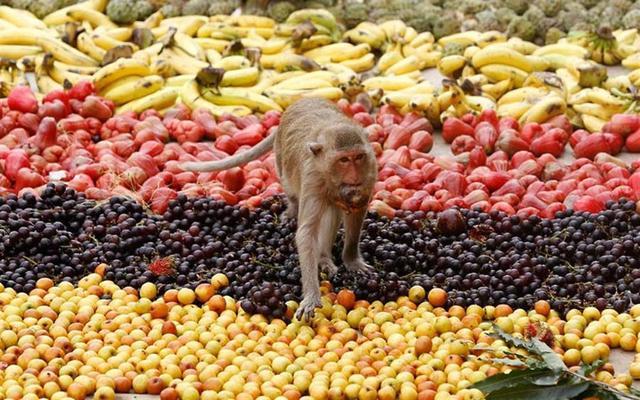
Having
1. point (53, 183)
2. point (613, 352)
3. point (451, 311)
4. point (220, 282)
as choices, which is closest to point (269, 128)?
point (53, 183)

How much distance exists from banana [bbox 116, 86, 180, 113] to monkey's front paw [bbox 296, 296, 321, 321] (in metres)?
3.76

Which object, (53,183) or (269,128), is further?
(269,128)

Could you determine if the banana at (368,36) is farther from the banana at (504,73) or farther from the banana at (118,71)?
the banana at (118,71)

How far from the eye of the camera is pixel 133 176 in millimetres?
7840

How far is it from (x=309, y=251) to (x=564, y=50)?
497 cm

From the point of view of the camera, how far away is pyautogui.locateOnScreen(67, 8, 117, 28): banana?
11.0 metres

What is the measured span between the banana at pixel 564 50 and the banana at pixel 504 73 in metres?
0.54

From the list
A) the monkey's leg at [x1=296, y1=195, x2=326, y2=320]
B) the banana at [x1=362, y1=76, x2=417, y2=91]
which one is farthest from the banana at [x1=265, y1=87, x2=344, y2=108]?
the monkey's leg at [x1=296, y1=195, x2=326, y2=320]

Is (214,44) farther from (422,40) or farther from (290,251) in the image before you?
(290,251)

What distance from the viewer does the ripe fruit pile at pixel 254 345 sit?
532 cm

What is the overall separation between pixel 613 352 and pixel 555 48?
16.5 feet

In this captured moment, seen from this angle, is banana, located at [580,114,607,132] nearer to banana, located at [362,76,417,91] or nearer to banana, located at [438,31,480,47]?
banana, located at [362,76,417,91]

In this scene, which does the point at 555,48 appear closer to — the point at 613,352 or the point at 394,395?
the point at 613,352

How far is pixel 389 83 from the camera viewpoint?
9773 millimetres
